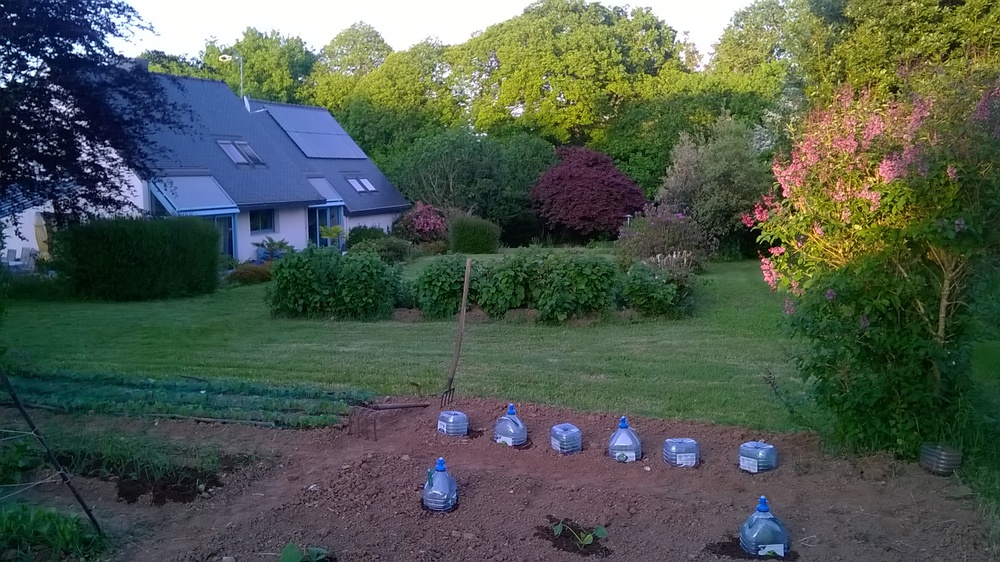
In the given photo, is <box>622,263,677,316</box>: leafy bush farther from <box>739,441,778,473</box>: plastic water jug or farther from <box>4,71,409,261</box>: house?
<box>4,71,409,261</box>: house

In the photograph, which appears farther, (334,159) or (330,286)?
(334,159)

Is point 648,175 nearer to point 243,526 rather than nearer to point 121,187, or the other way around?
point 121,187

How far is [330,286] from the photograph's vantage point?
13.4m

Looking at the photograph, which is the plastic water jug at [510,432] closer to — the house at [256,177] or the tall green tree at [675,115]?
the house at [256,177]

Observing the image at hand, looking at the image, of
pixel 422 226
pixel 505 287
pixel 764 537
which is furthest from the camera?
pixel 422 226

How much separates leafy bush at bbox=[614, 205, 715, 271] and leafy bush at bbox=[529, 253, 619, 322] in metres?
6.30

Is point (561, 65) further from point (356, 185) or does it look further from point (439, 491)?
point (439, 491)

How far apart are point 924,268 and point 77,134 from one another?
53.3 ft

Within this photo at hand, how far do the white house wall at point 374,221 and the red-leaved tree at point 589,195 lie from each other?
6245 millimetres

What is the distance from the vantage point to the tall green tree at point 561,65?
43969mm

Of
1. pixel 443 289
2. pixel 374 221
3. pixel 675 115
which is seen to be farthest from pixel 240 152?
pixel 675 115

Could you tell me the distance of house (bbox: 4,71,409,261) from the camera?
2259 centimetres

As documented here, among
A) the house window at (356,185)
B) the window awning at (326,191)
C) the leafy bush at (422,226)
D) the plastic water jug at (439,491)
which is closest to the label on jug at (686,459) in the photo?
the plastic water jug at (439,491)

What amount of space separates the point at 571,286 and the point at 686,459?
280 inches
